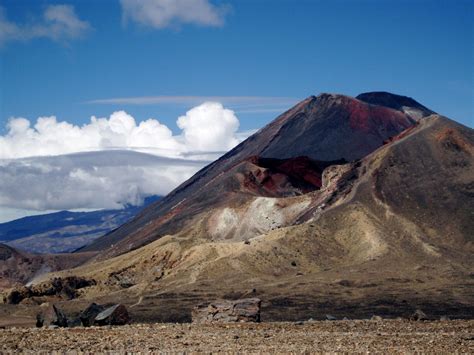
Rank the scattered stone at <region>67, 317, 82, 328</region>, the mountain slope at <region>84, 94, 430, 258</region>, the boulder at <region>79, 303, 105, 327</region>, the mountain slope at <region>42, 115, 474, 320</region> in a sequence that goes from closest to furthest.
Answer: the boulder at <region>79, 303, 105, 327</region> → the scattered stone at <region>67, 317, 82, 328</region> → the mountain slope at <region>42, 115, 474, 320</region> → the mountain slope at <region>84, 94, 430, 258</region>

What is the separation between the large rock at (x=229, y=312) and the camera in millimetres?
36938

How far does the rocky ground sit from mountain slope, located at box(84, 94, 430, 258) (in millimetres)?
104588

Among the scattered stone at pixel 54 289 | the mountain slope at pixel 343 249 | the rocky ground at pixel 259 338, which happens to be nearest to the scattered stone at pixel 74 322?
the rocky ground at pixel 259 338

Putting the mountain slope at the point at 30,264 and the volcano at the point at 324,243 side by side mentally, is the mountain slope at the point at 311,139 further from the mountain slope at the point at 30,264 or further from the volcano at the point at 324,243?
the volcano at the point at 324,243

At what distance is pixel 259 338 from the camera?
27.8 meters

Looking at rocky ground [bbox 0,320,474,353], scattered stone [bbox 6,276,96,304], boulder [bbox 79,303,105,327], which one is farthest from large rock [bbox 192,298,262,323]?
scattered stone [bbox 6,276,96,304]

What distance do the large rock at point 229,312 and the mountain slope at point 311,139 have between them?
9778 cm

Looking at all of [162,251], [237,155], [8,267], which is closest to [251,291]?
[162,251]

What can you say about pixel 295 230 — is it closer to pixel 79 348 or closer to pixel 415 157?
pixel 415 157

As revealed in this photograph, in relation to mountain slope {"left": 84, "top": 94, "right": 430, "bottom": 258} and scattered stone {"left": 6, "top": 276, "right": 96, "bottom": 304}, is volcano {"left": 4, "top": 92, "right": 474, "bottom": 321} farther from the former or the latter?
mountain slope {"left": 84, "top": 94, "right": 430, "bottom": 258}

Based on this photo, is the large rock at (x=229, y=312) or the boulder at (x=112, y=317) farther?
the large rock at (x=229, y=312)

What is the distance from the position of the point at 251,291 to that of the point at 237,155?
10279cm

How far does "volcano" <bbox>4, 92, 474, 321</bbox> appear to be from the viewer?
63.1 m

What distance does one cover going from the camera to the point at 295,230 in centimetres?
8425
